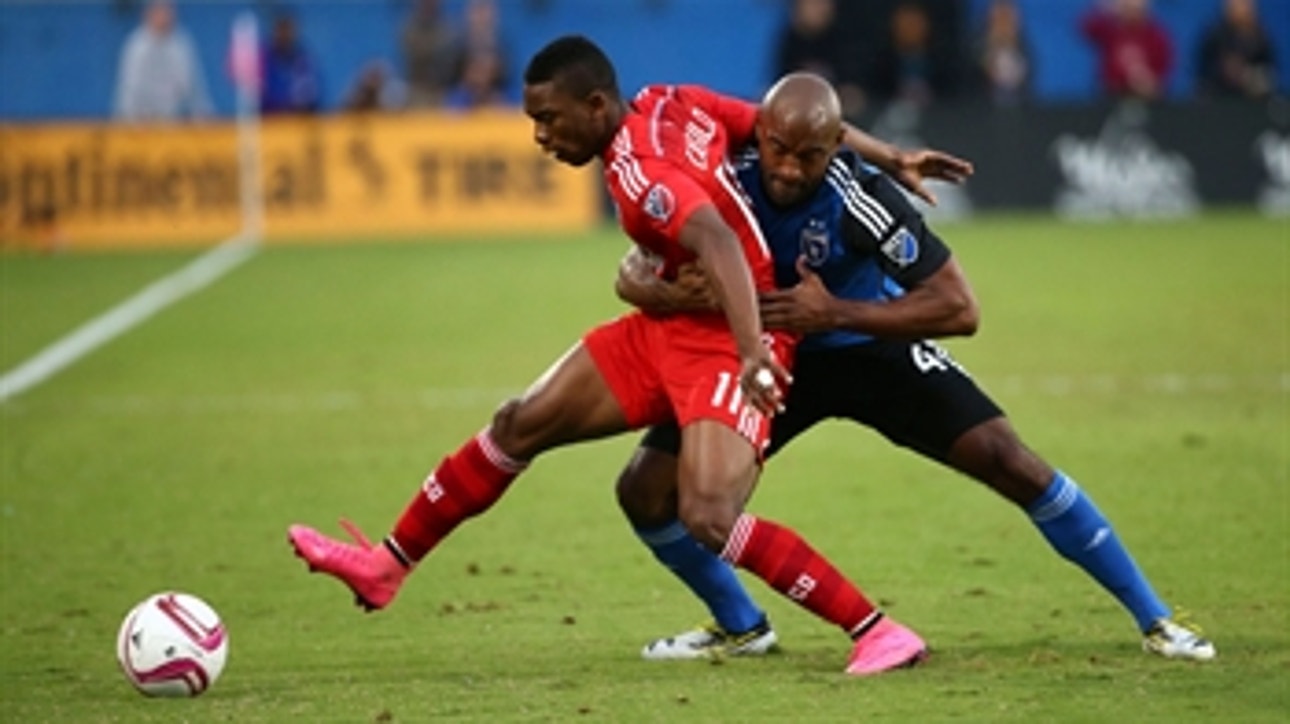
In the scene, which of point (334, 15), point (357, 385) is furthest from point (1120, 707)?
point (334, 15)

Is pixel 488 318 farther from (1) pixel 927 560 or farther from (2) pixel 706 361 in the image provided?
(2) pixel 706 361

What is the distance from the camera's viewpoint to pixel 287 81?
89.1ft

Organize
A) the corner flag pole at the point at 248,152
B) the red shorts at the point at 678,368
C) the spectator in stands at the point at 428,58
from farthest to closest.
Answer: the spectator in stands at the point at 428,58 → the corner flag pole at the point at 248,152 → the red shorts at the point at 678,368

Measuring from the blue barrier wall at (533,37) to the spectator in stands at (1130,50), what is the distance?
11.3 ft

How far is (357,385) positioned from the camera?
623 inches

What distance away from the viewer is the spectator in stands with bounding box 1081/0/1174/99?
27625 mm

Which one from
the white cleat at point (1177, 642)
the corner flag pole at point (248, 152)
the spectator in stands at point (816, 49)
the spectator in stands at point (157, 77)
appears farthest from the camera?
the spectator in stands at point (157, 77)

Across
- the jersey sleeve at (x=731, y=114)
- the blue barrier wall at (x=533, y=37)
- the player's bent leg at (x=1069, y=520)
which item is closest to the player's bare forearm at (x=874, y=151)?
the jersey sleeve at (x=731, y=114)

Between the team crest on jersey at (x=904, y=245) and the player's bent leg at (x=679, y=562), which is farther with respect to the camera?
the player's bent leg at (x=679, y=562)

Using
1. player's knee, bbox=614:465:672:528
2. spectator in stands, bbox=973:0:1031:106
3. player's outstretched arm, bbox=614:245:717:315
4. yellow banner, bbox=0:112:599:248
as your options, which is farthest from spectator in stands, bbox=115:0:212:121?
player's outstretched arm, bbox=614:245:717:315

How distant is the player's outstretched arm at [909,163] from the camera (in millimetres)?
8336

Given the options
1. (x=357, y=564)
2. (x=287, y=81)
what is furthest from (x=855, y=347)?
(x=287, y=81)

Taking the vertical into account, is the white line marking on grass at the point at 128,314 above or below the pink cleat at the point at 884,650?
below

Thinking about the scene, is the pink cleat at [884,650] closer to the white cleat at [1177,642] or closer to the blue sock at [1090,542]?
the blue sock at [1090,542]
